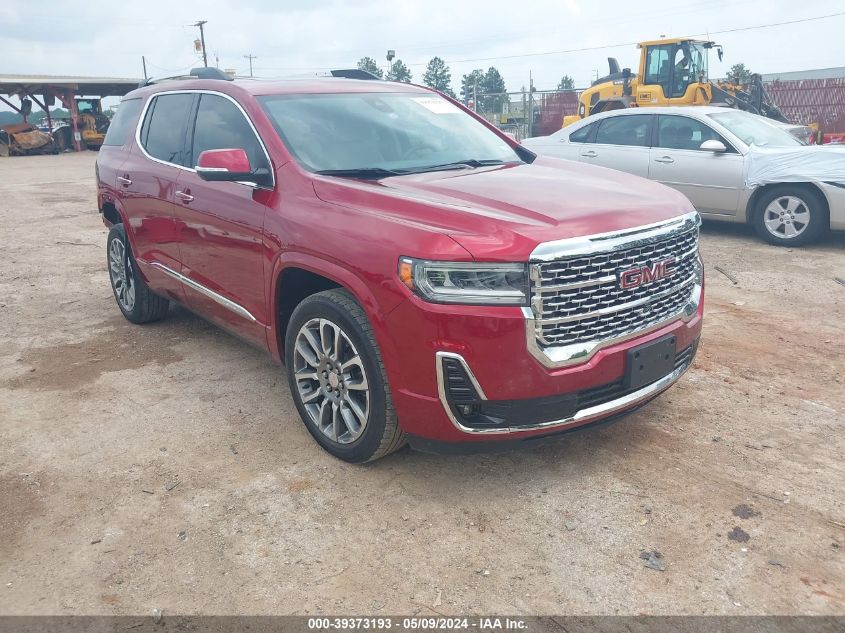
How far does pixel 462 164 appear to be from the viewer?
13.4 ft

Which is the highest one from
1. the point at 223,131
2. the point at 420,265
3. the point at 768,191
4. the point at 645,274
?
the point at 223,131

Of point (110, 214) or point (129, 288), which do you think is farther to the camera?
point (110, 214)

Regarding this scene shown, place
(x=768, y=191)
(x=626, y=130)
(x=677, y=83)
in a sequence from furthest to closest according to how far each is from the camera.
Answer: (x=677, y=83) < (x=626, y=130) < (x=768, y=191)

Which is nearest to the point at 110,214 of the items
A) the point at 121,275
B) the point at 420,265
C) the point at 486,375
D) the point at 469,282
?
the point at 121,275

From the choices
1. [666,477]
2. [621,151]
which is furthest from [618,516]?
[621,151]

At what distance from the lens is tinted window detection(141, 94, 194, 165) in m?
4.77

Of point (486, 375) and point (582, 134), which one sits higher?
point (582, 134)

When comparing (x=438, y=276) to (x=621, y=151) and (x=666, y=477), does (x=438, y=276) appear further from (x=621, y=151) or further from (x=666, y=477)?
(x=621, y=151)

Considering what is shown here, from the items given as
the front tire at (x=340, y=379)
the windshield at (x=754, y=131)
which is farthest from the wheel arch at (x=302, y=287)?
the windshield at (x=754, y=131)

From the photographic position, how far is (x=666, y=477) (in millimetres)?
3340

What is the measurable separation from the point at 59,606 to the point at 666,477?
101 inches

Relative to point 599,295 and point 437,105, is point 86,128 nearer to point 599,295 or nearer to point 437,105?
point 437,105

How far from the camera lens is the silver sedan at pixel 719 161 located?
8039 millimetres

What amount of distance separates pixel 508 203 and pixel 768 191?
6.27m
